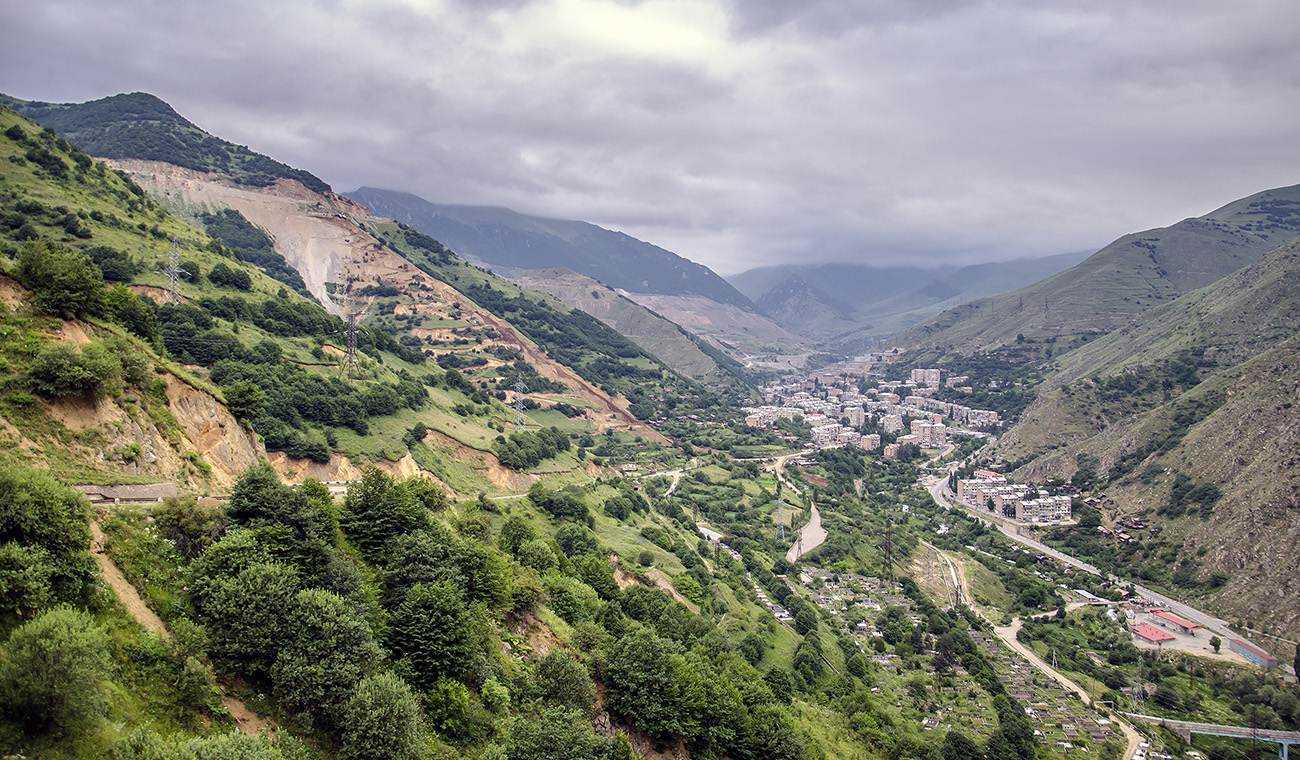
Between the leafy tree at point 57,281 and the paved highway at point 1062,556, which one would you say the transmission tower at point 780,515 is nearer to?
the paved highway at point 1062,556

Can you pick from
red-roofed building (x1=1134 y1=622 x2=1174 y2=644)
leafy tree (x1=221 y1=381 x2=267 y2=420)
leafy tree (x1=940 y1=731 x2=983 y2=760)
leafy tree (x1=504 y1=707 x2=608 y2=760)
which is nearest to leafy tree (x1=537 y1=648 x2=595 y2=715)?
leafy tree (x1=504 y1=707 x2=608 y2=760)

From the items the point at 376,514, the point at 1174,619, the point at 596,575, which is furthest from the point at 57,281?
the point at 1174,619

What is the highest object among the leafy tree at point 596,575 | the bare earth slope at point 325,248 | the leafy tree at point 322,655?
the bare earth slope at point 325,248

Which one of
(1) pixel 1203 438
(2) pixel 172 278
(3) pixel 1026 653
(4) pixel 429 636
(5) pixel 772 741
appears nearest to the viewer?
(4) pixel 429 636

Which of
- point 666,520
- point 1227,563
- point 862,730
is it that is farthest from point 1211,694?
point 666,520

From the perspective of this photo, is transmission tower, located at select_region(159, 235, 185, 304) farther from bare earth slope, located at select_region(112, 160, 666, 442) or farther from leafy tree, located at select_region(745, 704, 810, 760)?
bare earth slope, located at select_region(112, 160, 666, 442)

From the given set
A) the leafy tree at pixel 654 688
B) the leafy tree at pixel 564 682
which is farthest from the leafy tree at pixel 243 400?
the leafy tree at pixel 654 688

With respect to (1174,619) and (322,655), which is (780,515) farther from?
(322,655)
